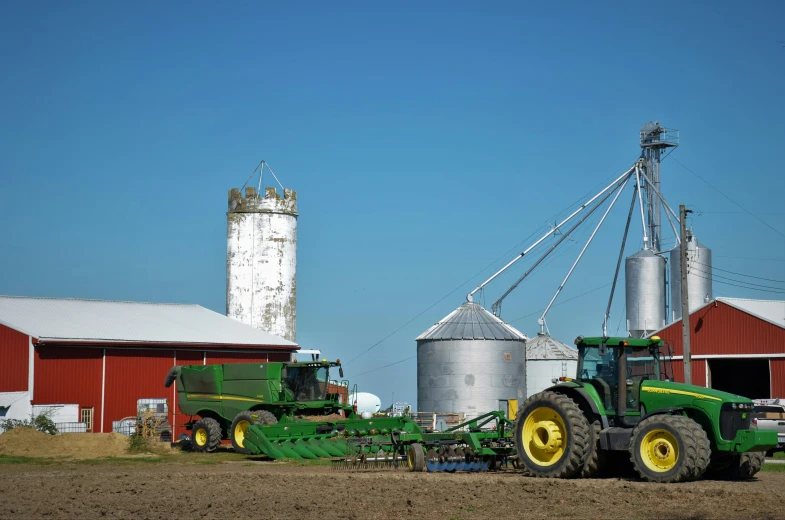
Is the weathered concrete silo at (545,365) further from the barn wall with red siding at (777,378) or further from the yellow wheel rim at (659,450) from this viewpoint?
the yellow wheel rim at (659,450)

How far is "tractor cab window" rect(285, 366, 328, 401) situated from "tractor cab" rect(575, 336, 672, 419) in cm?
1075

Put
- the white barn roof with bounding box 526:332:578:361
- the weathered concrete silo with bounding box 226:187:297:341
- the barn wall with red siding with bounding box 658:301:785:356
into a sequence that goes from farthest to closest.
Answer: the weathered concrete silo with bounding box 226:187:297:341 → the white barn roof with bounding box 526:332:578:361 → the barn wall with red siding with bounding box 658:301:785:356

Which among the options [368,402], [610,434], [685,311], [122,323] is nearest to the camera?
[610,434]

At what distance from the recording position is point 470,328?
1655 inches

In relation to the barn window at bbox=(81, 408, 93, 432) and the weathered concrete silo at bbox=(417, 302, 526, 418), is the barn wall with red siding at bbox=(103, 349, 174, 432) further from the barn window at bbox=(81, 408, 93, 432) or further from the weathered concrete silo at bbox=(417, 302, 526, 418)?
the weathered concrete silo at bbox=(417, 302, 526, 418)

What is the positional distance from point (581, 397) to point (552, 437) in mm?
871

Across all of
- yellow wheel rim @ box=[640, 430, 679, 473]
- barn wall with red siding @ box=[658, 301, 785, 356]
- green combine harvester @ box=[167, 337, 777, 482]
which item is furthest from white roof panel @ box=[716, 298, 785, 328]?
yellow wheel rim @ box=[640, 430, 679, 473]

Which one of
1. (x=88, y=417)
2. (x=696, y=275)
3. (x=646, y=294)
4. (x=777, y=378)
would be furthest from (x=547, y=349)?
(x=88, y=417)

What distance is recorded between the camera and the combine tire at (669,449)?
16375mm

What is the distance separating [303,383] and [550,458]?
10.7 metres

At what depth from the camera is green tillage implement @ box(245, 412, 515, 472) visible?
20047 millimetres

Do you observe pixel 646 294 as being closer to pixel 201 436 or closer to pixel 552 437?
pixel 201 436

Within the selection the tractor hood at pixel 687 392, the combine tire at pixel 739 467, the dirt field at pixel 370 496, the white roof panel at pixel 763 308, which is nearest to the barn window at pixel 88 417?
the dirt field at pixel 370 496

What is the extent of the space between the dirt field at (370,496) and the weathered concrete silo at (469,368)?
69.1 ft
